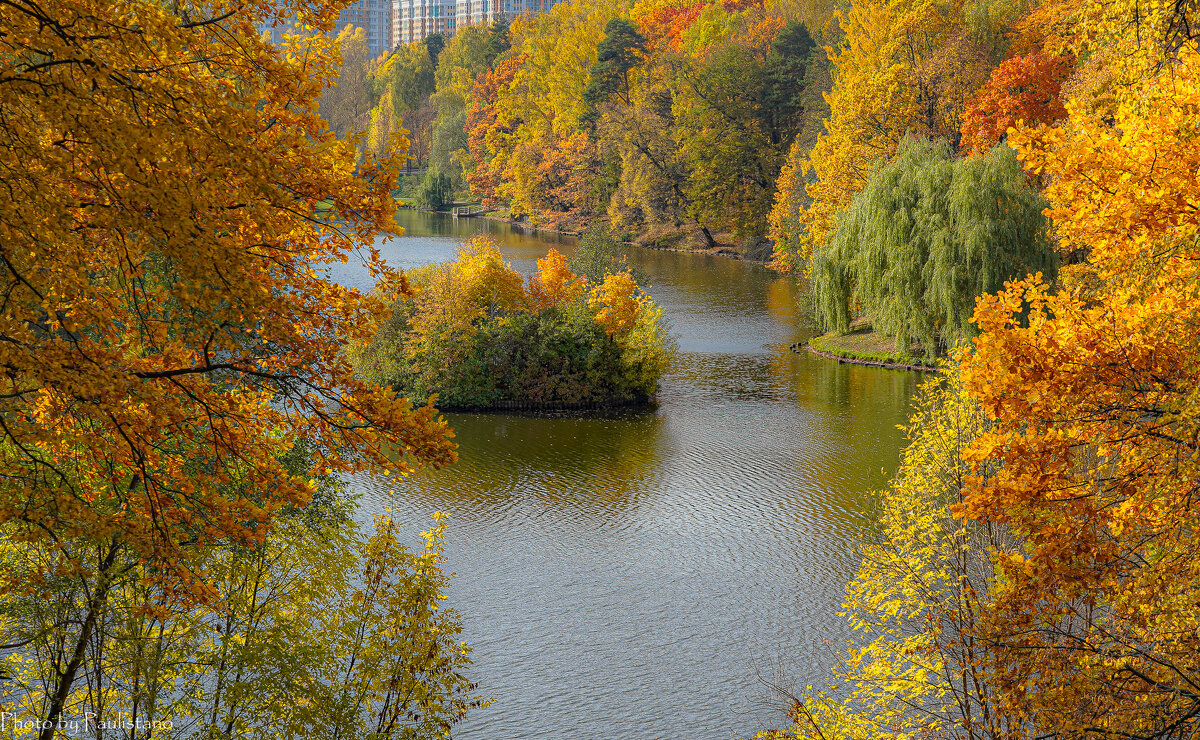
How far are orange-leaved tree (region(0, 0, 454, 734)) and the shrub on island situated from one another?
20701 mm

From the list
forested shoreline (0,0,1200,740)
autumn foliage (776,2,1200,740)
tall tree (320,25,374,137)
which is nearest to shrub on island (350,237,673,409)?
forested shoreline (0,0,1200,740)

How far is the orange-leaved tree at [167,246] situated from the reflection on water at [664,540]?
7393 millimetres

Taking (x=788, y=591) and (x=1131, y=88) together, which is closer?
(x=1131, y=88)

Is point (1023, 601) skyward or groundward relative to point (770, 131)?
groundward

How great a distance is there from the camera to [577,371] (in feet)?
93.8

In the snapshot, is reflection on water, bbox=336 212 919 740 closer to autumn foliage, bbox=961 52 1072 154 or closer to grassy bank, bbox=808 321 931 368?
grassy bank, bbox=808 321 931 368

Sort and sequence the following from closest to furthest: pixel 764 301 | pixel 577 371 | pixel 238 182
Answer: pixel 238 182, pixel 577 371, pixel 764 301

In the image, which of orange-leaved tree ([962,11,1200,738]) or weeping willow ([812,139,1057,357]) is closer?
orange-leaved tree ([962,11,1200,738])

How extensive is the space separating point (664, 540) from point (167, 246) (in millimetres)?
14511

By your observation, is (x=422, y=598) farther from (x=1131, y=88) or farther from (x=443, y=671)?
(x=1131, y=88)

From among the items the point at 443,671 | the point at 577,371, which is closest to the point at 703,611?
the point at 443,671

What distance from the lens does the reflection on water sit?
13.3 meters

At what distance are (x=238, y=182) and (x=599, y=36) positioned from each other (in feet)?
251

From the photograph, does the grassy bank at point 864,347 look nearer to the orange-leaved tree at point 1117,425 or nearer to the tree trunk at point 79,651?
the orange-leaved tree at point 1117,425
